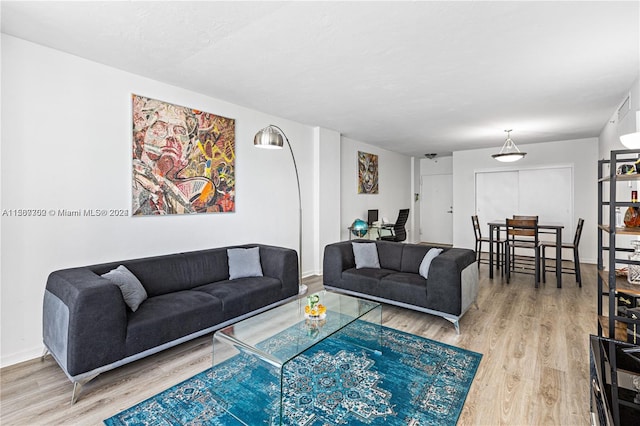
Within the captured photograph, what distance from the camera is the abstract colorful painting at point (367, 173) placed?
6750mm

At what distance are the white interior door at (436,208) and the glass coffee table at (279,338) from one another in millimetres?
6669

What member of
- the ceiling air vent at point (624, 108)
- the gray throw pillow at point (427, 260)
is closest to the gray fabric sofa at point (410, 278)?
the gray throw pillow at point (427, 260)

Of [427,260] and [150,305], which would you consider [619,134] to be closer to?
[427,260]

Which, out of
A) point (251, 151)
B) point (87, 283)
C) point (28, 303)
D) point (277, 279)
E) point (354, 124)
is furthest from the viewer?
point (354, 124)

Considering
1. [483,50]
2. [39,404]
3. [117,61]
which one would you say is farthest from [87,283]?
[483,50]

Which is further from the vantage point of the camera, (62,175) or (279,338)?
(62,175)

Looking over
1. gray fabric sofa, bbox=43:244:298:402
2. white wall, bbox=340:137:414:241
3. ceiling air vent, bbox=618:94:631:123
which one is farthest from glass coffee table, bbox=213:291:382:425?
ceiling air vent, bbox=618:94:631:123

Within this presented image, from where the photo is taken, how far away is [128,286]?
254 centimetres

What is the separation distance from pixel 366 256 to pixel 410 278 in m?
0.73

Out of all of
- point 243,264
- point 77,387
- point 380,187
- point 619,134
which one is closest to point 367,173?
point 380,187

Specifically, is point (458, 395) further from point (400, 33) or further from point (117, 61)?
point (117, 61)

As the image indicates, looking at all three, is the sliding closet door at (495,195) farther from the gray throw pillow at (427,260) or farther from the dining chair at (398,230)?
the gray throw pillow at (427,260)

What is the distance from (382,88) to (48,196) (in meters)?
3.42

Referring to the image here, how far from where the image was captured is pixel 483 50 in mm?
2689
